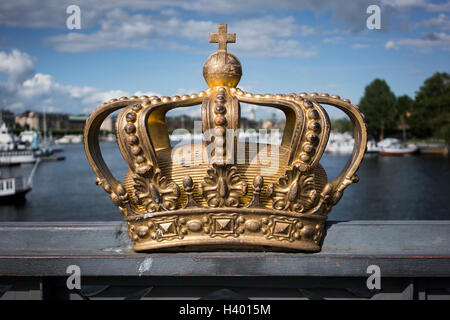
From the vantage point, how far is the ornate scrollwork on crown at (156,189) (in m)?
2.25

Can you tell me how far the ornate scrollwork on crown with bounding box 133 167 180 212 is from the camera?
2252 millimetres

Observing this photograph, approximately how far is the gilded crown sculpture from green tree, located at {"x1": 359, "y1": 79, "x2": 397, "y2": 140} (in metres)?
47.0

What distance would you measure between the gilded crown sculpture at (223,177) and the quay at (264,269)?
111 mm

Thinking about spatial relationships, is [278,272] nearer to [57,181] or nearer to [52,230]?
[52,230]

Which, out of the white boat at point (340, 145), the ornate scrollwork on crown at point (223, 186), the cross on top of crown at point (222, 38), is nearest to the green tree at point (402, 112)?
the white boat at point (340, 145)

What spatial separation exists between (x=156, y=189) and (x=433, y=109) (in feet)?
148

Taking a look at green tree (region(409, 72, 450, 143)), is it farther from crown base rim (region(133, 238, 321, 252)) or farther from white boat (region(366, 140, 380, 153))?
crown base rim (region(133, 238, 321, 252))

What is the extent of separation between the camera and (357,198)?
2119 cm

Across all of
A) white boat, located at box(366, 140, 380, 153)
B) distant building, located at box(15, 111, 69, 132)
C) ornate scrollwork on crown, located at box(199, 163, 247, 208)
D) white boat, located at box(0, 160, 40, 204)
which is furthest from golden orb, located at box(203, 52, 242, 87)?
distant building, located at box(15, 111, 69, 132)

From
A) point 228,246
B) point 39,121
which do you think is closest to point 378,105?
point 228,246

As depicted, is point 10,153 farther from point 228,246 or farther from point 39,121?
point 39,121
